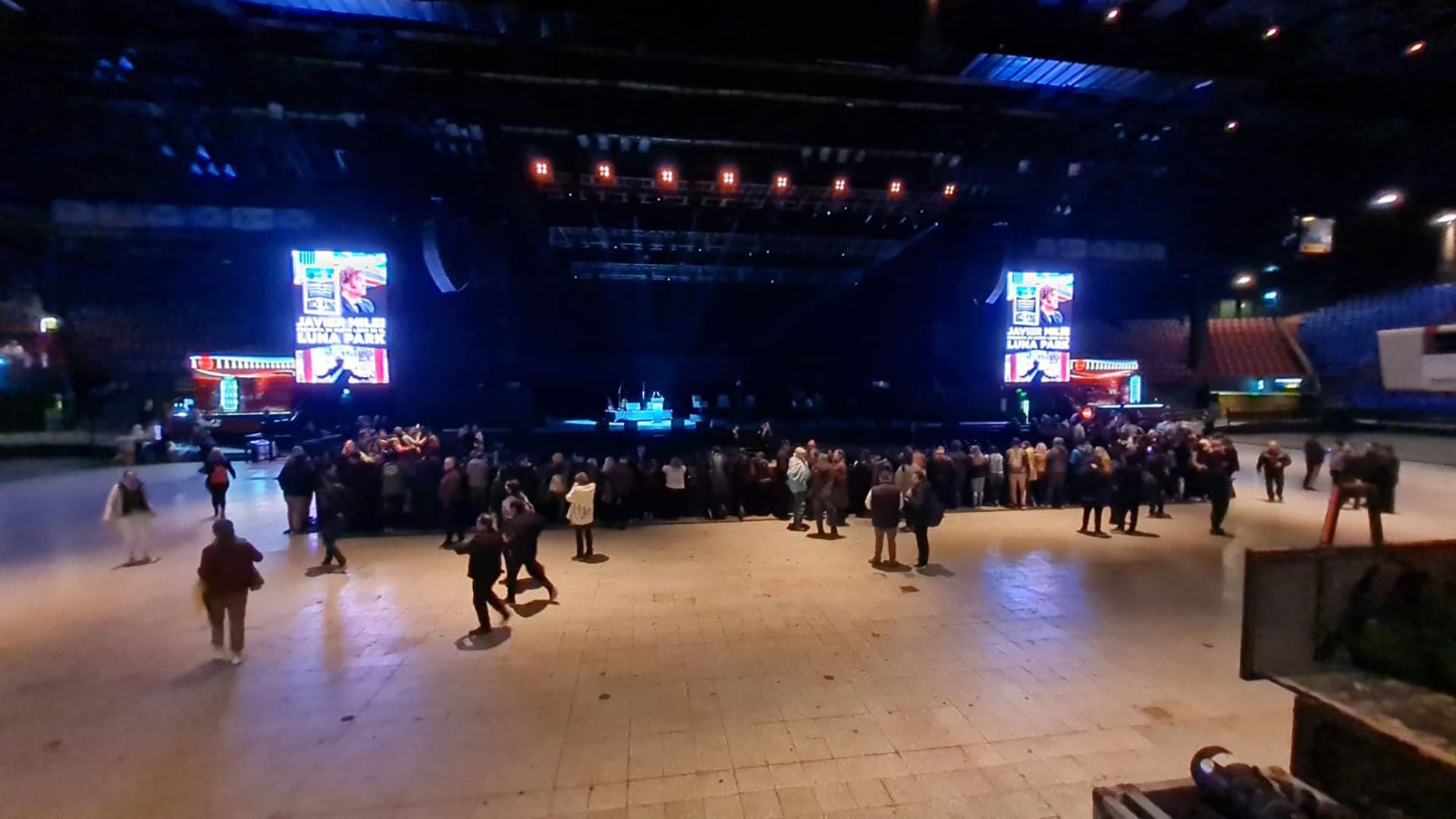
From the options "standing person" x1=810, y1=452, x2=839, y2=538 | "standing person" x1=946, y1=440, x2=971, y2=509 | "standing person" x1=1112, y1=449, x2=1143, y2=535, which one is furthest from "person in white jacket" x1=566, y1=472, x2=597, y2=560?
"standing person" x1=1112, y1=449, x2=1143, y2=535

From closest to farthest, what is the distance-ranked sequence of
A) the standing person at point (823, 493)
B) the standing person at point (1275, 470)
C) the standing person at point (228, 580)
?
the standing person at point (228, 580), the standing person at point (823, 493), the standing person at point (1275, 470)

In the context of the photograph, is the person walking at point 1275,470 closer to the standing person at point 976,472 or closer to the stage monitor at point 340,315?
the standing person at point 976,472

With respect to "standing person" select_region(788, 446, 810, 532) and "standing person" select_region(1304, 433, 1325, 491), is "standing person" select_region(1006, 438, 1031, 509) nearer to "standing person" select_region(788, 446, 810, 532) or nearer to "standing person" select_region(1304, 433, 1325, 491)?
"standing person" select_region(788, 446, 810, 532)

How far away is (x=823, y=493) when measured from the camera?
9938mm

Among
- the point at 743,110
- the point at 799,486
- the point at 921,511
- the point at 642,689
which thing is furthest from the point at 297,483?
the point at 743,110

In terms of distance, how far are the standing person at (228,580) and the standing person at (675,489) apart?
6.36 m

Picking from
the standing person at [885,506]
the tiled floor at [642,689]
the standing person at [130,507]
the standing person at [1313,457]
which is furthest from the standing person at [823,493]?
the standing person at [1313,457]

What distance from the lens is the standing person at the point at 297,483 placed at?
9445 millimetres

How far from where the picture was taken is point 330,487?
8336 mm

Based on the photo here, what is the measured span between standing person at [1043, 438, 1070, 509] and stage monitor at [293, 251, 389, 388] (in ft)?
54.0

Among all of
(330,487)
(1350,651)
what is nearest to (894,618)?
(1350,651)

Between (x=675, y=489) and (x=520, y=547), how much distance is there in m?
4.48

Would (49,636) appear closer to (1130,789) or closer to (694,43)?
(1130,789)

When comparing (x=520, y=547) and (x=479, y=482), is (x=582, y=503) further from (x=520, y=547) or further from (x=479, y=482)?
(x=479, y=482)
